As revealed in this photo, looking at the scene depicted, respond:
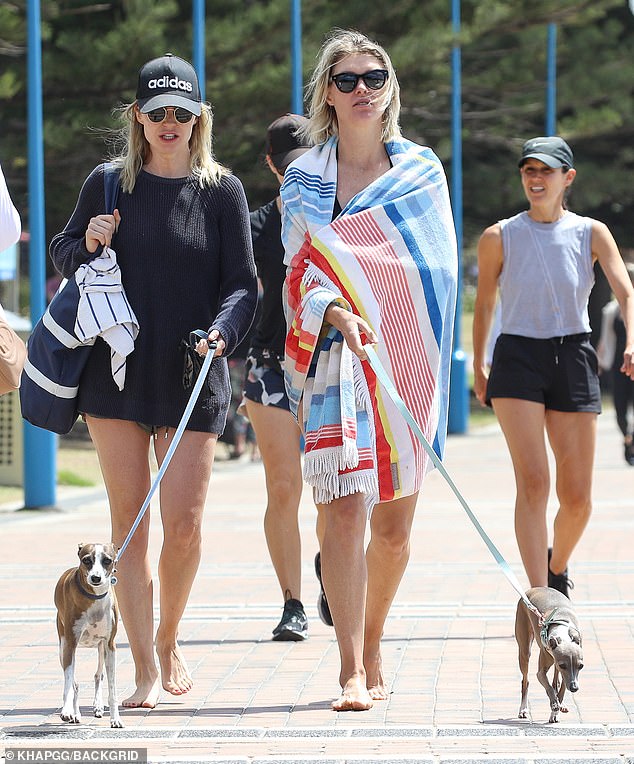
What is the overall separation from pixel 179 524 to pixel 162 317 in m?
0.70

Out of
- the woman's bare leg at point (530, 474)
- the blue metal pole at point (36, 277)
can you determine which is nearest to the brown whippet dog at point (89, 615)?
the woman's bare leg at point (530, 474)

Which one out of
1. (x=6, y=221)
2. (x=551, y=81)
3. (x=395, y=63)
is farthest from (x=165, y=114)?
(x=551, y=81)

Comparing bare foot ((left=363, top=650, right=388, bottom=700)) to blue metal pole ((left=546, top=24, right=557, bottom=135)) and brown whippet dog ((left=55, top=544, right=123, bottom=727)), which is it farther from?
blue metal pole ((left=546, top=24, right=557, bottom=135))

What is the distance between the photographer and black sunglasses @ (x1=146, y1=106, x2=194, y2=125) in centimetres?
562

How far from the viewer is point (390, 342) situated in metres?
5.52

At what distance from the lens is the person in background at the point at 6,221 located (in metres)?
5.33

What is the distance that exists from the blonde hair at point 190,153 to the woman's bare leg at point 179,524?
0.88 m

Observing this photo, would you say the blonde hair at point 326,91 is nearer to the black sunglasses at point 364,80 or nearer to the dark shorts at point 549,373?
the black sunglasses at point 364,80

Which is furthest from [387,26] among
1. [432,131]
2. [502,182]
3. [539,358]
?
[539,358]

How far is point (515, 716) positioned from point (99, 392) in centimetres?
173

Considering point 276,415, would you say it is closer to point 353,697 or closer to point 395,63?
point 353,697

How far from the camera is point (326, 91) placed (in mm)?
5680

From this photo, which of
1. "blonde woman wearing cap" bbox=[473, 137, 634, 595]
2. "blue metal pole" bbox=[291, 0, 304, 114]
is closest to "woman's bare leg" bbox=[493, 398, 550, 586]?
"blonde woman wearing cap" bbox=[473, 137, 634, 595]

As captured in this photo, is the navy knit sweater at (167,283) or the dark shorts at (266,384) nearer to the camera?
the navy knit sweater at (167,283)
